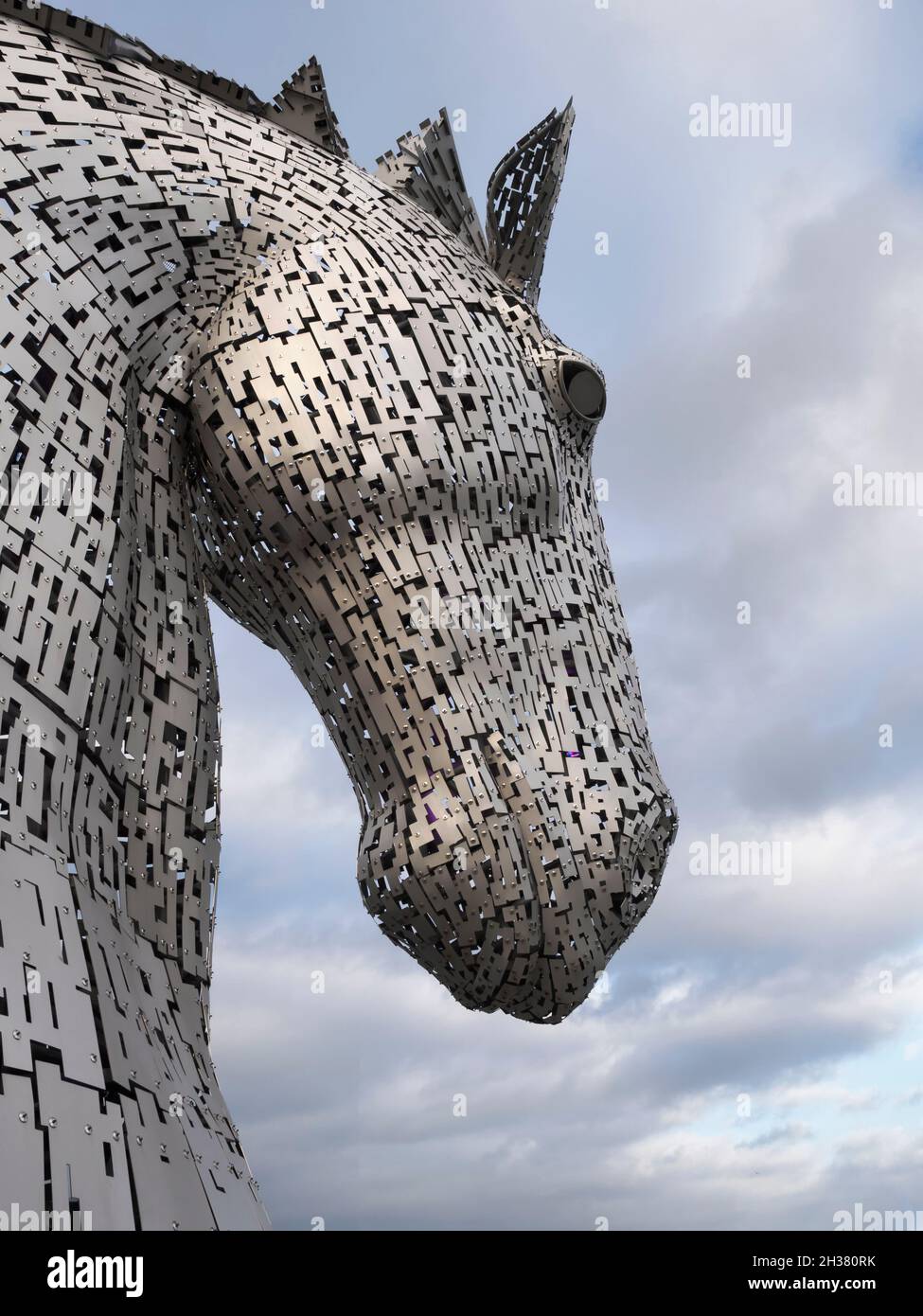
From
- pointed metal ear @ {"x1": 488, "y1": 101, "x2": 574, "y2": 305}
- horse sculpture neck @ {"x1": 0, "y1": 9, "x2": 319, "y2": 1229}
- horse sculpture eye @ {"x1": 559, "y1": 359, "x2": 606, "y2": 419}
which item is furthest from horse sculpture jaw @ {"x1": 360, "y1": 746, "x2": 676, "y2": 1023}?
pointed metal ear @ {"x1": 488, "y1": 101, "x2": 574, "y2": 305}

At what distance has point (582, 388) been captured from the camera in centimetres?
304

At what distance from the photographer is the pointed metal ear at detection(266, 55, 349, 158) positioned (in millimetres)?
3105

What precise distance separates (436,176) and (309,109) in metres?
0.40

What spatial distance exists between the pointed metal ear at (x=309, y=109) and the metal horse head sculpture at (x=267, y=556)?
0.13m

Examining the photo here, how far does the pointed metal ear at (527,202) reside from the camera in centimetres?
347

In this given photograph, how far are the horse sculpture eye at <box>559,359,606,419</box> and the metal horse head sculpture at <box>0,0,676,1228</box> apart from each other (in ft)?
0.05

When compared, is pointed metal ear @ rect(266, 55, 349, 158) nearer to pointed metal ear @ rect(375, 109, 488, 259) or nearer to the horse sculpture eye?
pointed metal ear @ rect(375, 109, 488, 259)

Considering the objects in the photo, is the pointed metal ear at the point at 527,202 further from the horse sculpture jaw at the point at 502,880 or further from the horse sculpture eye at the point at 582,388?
the horse sculpture jaw at the point at 502,880

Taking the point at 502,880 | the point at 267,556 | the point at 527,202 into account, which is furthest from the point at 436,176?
the point at 502,880

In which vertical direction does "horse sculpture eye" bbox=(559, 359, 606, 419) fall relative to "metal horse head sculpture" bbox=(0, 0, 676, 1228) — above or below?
above

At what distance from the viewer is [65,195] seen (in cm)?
243
